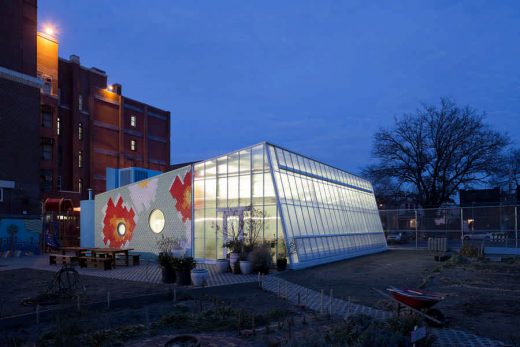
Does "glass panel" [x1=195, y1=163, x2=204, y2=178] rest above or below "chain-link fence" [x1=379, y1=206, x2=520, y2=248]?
above

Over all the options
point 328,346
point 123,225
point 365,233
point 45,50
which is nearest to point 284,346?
point 328,346

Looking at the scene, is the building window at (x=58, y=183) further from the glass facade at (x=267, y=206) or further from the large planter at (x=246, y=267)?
the large planter at (x=246, y=267)

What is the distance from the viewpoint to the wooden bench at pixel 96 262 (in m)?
18.5

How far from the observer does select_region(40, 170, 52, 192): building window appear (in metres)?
39.3

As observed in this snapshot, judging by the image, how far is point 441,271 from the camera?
17688mm

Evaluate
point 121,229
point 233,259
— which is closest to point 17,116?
point 121,229

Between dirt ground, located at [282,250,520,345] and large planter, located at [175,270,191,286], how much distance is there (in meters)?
3.59

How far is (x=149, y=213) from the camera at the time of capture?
22.2m

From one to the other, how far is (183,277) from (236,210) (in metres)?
5.95

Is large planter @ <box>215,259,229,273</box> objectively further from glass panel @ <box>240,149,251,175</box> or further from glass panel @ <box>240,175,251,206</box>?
glass panel @ <box>240,149,251,175</box>

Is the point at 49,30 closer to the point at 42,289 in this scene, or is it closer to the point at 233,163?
the point at 233,163

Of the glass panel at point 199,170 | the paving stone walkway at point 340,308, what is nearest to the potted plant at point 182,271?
the paving stone walkway at point 340,308

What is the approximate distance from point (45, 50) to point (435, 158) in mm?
36470

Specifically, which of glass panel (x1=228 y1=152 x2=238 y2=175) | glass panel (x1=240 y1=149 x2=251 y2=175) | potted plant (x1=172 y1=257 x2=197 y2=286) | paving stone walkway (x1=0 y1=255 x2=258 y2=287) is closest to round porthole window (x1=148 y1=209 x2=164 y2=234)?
paving stone walkway (x1=0 y1=255 x2=258 y2=287)
